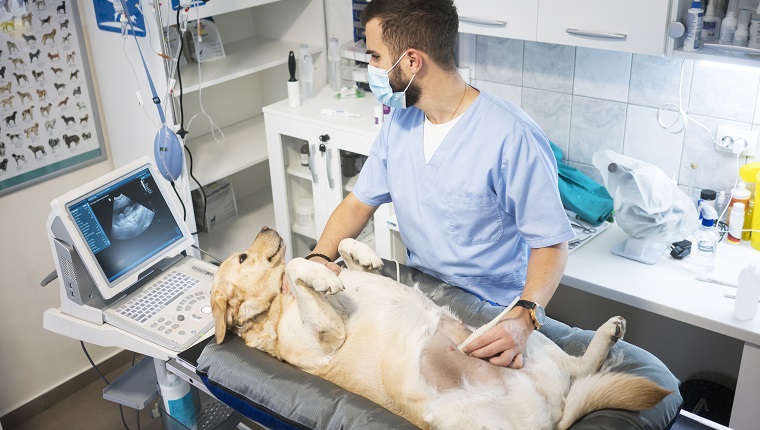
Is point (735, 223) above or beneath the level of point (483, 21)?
beneath

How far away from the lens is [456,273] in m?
1.95

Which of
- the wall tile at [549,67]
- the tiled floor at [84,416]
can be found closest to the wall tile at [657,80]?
the wall tile at [549,67]

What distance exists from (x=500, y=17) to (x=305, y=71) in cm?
103

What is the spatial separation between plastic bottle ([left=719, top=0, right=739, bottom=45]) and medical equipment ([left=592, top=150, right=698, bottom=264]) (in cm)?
46

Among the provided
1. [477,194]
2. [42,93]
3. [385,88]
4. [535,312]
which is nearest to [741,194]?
[477,194]

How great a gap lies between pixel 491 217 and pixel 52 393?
7.00 ft

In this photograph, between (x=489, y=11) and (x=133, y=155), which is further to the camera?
(x=133, y=155)

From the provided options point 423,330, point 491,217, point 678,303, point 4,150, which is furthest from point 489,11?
point 4,150

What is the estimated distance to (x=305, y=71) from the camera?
3.14 metres

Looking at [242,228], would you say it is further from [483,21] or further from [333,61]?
[483,21]

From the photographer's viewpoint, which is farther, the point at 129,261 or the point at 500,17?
the point at 500,17

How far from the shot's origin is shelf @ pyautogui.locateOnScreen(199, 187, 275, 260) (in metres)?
3.39

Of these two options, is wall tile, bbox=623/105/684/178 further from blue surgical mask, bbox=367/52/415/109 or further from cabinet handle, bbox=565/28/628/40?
blue surgical mask, bbox=367/52/415/109

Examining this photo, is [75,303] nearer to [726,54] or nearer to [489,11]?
[489,11]
